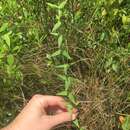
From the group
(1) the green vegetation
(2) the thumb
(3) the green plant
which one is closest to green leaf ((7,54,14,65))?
(1) the green vegetation

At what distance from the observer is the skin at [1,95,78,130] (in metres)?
2.30

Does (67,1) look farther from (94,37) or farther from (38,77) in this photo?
(38,77)

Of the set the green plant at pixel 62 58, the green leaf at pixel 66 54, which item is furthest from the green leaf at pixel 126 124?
the green leaf at pixel 66 54

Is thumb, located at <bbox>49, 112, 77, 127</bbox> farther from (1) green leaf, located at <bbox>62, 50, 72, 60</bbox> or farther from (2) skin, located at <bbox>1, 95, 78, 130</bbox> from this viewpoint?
(1) green leaf, located at <bbox>62, 50, 72, 60</bbox>

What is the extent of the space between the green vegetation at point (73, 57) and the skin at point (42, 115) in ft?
0.22

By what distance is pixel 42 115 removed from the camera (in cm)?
233

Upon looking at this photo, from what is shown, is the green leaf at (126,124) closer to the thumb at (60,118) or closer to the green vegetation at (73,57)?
the green vegetation at (73,57)

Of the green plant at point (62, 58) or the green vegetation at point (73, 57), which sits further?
the green vegetation at point (73, 57)

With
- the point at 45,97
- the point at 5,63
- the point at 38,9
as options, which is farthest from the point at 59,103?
the point at 38,9

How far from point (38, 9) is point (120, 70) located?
594 mm

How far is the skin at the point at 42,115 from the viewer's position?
2.30 m

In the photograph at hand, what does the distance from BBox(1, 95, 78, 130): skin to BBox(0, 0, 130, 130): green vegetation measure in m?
0.07

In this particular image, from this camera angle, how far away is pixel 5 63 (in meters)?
2.59

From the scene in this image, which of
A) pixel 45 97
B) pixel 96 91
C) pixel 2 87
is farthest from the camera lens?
pixel 2 87
